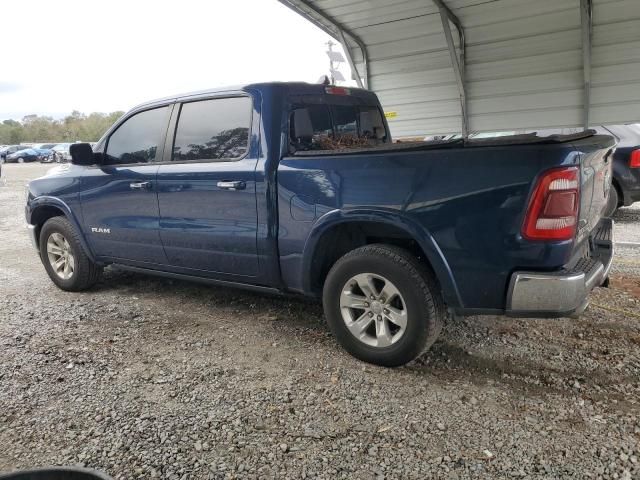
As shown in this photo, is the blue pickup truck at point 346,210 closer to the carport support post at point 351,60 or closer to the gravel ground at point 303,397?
the gravel ground at point 303,397

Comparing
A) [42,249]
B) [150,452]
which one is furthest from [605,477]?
[42,249]

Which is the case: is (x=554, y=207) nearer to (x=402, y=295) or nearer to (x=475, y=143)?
(x=475, y=143)

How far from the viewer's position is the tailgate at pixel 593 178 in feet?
8.88

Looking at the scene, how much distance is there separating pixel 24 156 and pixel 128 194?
42.9 metres

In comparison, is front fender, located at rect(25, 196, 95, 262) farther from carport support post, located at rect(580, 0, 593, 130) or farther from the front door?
carport support post, located at rect(580, 0, 593, 130)

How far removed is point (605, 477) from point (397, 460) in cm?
90

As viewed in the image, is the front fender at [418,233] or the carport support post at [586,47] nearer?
the front fender at [418,233]

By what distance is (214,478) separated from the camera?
227cm

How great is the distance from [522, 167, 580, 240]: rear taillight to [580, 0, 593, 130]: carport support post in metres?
5.90

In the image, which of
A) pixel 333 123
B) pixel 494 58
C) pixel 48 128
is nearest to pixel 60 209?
pixel 333 123

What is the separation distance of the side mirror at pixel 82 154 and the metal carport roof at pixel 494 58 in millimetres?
4535

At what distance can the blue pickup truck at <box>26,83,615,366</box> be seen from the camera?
8.71 ft

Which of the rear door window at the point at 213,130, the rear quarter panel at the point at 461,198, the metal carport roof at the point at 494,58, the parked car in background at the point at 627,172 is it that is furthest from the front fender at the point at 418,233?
the parked car in background at the point at 627,172

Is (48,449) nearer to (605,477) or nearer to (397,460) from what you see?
(397,460)
